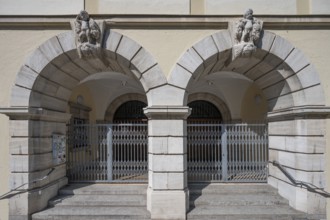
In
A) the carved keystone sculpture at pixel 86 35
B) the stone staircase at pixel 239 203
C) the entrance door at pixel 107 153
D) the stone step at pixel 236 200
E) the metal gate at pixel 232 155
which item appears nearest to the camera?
the carved keystone sculpture at pixel 86 35

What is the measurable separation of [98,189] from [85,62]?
310 cm

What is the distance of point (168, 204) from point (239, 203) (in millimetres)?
1699

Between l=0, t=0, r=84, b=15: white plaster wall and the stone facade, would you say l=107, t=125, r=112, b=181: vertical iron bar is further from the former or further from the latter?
l=0, t=0, r=84, b=15: white plaster wall

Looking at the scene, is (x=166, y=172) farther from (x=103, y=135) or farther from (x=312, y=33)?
(x=312, y=33)

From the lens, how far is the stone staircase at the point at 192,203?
5441 mm

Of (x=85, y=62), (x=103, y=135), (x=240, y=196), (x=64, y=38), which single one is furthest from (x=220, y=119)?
(x=64, y=38)

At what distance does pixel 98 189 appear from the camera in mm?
6387

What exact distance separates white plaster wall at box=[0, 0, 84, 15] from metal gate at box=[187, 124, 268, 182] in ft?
13.4

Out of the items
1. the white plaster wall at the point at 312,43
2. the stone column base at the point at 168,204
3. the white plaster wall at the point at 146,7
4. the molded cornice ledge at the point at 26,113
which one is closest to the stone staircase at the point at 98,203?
the stone column base at the point at 168,204

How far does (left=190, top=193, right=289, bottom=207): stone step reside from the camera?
586 centimetres

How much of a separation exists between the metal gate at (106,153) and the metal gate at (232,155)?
138cm

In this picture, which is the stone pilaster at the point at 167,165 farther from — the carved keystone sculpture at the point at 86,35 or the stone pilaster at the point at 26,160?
the stone pilaster at the point at 26,160

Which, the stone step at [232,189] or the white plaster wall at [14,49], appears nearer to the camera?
the white plaster wall at [14,49]

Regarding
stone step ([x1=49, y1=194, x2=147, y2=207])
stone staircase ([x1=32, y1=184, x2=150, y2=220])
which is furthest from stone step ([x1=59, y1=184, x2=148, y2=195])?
stone step ([x1=49, y1=194, x2=147, y2=207])
